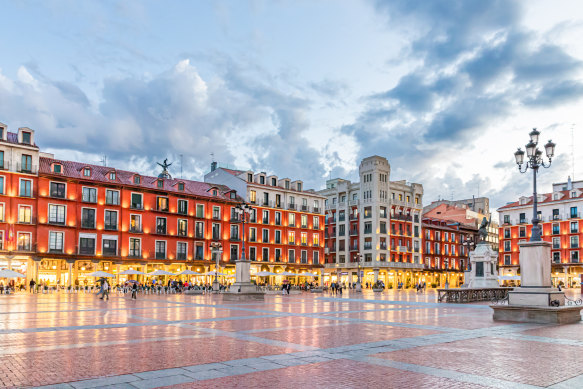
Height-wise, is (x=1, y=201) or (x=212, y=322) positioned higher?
(x=1, y=201)

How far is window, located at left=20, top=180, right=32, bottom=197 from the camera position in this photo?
176 ft

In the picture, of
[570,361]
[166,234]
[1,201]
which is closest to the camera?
[570,361]

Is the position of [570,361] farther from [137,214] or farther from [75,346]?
[137,214]

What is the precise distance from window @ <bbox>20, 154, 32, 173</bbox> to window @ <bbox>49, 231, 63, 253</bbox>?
277 inches

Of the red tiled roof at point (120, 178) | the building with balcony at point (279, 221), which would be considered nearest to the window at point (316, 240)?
the building with balcony at point (279, 221)

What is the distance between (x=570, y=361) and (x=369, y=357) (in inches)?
164

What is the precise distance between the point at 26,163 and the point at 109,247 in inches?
505

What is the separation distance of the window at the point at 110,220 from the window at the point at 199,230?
11.0 meters

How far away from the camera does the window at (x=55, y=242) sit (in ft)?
181

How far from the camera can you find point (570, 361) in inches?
425

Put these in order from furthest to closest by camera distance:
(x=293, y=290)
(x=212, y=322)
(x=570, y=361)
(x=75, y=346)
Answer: (x=293, y=290) < (x=212, y=322) < (x=75, y=346) < (x=570, y=361)

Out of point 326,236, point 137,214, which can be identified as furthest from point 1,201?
point 326,236

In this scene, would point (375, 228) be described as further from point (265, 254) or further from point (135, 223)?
point (135, 223)

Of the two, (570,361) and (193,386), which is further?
(570,361)
